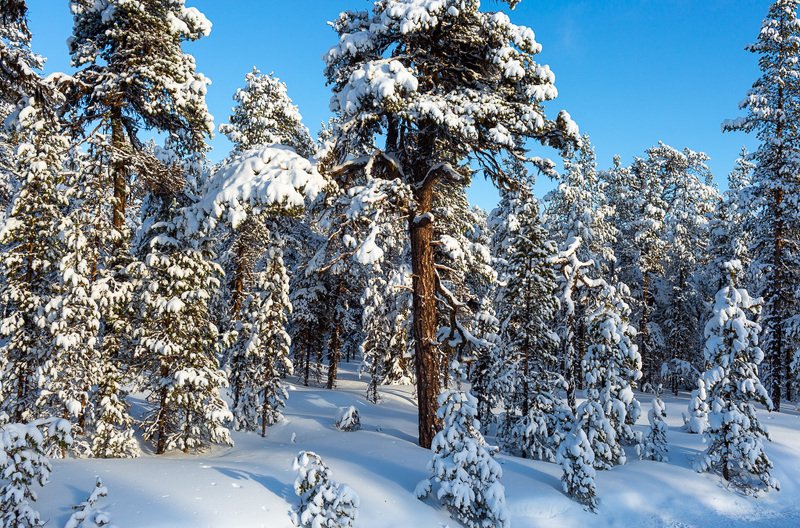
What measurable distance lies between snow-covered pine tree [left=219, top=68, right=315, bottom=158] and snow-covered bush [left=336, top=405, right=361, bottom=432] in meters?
11.7

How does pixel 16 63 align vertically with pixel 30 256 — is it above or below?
above

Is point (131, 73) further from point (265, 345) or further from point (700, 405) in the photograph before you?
point (700, 405)

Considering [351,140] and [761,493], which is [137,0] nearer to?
[351,140]

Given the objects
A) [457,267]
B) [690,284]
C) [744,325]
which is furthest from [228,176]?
[690,284]

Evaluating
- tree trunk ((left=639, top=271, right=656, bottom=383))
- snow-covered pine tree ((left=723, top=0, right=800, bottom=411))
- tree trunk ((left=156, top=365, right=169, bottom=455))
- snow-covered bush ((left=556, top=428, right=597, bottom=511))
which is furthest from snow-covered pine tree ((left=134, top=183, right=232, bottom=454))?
tree trunk ((left=639, top=271, right=656, bottom=383))

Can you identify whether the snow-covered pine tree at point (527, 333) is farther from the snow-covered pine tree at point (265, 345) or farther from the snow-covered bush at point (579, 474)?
the snow-covered pine tree at point (265, 345)

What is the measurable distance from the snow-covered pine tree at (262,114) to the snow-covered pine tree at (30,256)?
30.3 ft

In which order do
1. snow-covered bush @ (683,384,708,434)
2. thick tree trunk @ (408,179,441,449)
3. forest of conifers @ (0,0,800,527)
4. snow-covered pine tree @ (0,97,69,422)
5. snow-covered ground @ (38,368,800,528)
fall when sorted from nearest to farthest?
snow-covered ground @ (38,368,800,528)
forest of conifers @ (0,0,800,527)
thick tree trunk @ (408,179,441,449)
snow-covered bush @ (683,384,708,434)
snow-covered pine tree @ (0,97,69,422)

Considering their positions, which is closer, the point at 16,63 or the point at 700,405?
the point at 16,63

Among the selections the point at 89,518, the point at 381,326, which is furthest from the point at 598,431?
the point at 381,326

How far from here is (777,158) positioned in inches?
880

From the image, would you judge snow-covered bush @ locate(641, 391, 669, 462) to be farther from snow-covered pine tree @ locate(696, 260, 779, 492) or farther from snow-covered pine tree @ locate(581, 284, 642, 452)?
snow-covered pine tree @ locate(696, 260, 779, 492)

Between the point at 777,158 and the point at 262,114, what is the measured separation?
2369 cm

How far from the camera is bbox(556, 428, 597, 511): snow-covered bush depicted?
31.0ft
